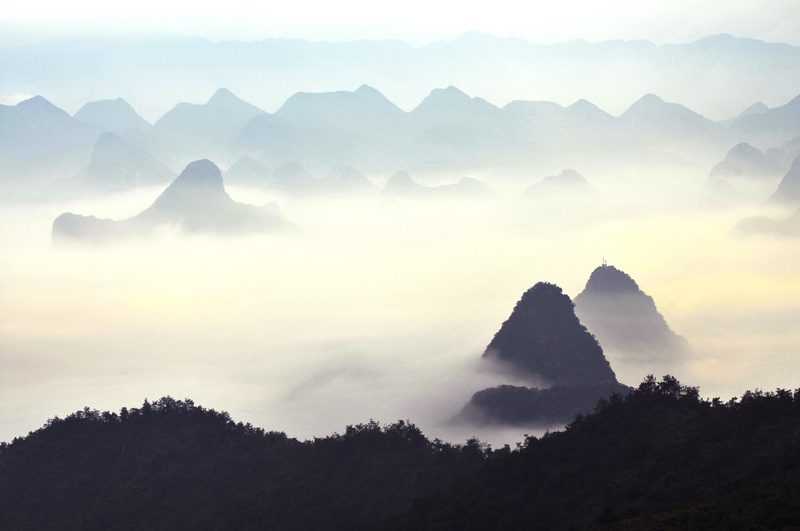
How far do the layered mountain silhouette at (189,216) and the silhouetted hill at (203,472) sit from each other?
102811 mm

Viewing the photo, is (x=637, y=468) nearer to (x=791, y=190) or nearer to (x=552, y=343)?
(x=552, y=343)

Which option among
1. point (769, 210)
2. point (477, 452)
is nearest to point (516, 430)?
point (477, 452)

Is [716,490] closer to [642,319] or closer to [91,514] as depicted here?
[91,514]

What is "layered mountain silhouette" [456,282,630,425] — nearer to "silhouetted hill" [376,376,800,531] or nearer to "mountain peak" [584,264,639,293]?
"mountain peak" [584,264,639,293]

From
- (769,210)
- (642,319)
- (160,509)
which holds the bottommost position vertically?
(160,509)

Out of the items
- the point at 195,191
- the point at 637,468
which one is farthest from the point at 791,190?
the point at 637,468

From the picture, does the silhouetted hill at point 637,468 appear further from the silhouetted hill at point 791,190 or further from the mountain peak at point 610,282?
the silhouetted hill at point 791,190

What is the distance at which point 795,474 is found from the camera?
2675 cm

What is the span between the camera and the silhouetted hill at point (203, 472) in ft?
131

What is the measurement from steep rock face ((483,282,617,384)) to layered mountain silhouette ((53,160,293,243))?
9202 centimetres

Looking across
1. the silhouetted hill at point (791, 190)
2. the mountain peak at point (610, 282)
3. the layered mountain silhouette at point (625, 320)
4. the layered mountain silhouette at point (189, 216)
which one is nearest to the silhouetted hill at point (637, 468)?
the layered mountain silhouette at point (625, 320)

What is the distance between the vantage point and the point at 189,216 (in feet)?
509

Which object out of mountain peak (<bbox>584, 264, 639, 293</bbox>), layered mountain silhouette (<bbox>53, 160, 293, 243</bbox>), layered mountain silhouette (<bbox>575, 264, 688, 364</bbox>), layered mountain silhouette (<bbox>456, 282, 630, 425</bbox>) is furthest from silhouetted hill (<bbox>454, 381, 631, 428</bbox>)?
layered mountain silhouette (<bbox>53, 160, 293, 243</bbox>)

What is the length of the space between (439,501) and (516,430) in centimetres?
2185
